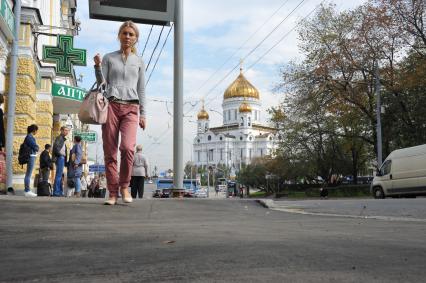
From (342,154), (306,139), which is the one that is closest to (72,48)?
(306,139)

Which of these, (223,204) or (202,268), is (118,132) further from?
(202,268)

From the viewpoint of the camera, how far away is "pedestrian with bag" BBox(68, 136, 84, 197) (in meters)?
14.1

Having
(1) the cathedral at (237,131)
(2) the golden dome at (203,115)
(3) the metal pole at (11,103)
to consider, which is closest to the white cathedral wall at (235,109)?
(1) the cathedral at (237,131)

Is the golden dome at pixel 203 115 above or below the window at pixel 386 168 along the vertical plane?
above

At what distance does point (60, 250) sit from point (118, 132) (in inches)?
135

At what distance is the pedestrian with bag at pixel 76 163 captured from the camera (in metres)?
14.1

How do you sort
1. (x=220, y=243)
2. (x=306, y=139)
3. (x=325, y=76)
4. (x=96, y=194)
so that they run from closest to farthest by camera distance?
(x=220, y=243), (x=96, y=194), (x=325, y=76), (x=306, y=139)

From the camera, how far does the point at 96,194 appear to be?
24000 millimetres

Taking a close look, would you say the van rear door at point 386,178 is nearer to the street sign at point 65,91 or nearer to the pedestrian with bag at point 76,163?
the street sign at point 65,91

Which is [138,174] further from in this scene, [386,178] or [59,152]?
[386,178]

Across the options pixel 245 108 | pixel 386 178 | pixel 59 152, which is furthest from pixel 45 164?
pixel 245 108

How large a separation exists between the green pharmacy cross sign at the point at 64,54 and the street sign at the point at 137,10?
22.1ft

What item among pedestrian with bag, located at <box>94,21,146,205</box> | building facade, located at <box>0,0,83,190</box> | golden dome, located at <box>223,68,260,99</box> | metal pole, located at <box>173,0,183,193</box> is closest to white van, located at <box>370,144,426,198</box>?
metal pole, located at <box>173,0,183,193</box>

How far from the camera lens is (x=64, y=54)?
19906 millimetres
